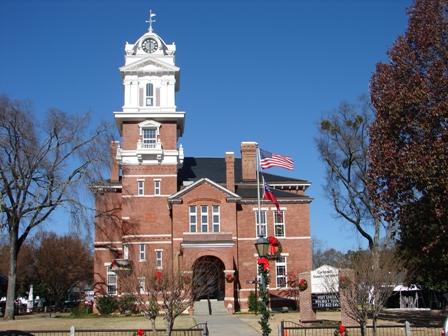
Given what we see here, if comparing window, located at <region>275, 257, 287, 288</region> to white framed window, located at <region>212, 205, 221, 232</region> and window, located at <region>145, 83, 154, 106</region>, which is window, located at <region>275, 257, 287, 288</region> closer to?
white framed window, located at <region>212, 205, 221, 232</region>

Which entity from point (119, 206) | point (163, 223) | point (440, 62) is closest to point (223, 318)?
point (163, 223)

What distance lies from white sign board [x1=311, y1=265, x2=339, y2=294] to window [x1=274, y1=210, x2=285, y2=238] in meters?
19.7

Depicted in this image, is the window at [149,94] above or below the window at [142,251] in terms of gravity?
above

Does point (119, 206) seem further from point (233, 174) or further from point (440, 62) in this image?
point (440, 62)

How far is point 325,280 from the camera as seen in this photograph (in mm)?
32531

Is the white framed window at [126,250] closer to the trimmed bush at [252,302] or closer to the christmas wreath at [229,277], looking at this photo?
the christmas wreath at [229,277]

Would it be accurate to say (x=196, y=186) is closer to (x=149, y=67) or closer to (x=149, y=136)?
(x=149, y=136)

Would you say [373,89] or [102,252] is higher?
[373,89]

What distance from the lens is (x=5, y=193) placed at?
1757 inches

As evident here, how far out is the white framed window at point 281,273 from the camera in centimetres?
5222

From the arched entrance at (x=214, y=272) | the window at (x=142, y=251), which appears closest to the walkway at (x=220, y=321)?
the arched entrance at (x=214, y=272)

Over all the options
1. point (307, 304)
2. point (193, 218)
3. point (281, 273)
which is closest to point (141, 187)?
point (193, 218)

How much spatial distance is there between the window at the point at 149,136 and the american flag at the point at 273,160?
75.5 feet

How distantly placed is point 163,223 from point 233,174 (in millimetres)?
7642
